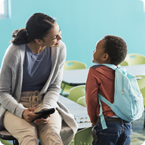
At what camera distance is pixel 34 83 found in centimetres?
262

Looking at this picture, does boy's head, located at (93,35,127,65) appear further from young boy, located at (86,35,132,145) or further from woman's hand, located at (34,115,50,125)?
woman's hand, located at (34,115,50,125)

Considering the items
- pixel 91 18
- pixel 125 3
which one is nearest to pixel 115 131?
pixel 91 18

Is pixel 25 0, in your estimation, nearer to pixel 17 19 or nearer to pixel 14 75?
pixel 17 19

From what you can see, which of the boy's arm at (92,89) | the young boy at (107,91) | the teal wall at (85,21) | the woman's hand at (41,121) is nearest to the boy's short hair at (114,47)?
the young boy at (107,91)

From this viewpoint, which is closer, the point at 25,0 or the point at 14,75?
the point at 14,75

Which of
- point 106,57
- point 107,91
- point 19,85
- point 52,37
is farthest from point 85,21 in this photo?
point 107,91

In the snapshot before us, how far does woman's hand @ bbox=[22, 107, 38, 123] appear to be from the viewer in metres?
2.36

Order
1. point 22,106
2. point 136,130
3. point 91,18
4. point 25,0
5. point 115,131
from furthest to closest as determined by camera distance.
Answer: point 91,18 → point 25,0 → point 136,130 → point 22,106 → point 115,131

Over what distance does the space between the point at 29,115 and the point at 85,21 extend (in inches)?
189

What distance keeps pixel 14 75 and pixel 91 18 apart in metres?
4.72

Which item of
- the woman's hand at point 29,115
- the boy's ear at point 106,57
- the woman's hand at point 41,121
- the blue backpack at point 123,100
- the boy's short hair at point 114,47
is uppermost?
the boy's short hair at point 114,47

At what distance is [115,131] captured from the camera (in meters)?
2.20

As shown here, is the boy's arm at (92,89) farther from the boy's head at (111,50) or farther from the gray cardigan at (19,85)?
the gray cardigan at (19,85)

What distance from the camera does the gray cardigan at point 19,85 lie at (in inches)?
96.8
